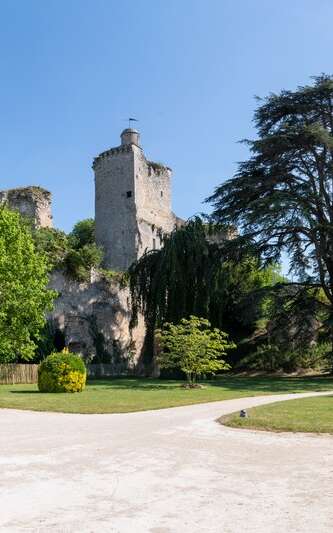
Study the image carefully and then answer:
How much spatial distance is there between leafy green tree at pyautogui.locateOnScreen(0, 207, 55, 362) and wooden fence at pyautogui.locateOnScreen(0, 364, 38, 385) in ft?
1.81

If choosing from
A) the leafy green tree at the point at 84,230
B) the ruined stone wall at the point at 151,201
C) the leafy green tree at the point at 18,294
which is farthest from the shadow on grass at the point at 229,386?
the leafy green tree at the point at 84,230

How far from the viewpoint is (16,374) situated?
76.2 ft

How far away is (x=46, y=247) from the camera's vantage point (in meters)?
30.9

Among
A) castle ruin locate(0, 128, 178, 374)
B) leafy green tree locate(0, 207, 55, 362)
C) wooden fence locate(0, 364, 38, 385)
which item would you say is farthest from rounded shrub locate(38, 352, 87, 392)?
castle ruin locate(0, 128, 178, 374)

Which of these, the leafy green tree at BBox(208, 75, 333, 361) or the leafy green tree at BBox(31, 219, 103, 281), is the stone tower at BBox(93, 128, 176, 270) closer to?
the leafy green tree at BBox(31, 219, 103, 281)

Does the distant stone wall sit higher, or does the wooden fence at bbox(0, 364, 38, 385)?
the distant stone wall

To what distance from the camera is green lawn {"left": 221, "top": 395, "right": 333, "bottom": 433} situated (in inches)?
352

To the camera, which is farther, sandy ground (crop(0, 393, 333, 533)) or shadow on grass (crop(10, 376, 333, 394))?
shadow on grass (crop(10, 376, 333, 394))

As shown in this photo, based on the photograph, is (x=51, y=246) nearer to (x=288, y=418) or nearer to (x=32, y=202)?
(x=32, y=202)

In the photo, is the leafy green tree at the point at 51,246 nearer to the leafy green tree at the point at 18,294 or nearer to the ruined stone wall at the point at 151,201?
the leafy green tree at the point at 18,294

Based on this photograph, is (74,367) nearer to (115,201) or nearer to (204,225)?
(204,225)

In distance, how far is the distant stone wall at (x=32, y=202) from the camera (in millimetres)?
34531

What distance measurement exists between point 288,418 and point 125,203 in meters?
36.5

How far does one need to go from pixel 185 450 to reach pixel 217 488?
2.00 meters
